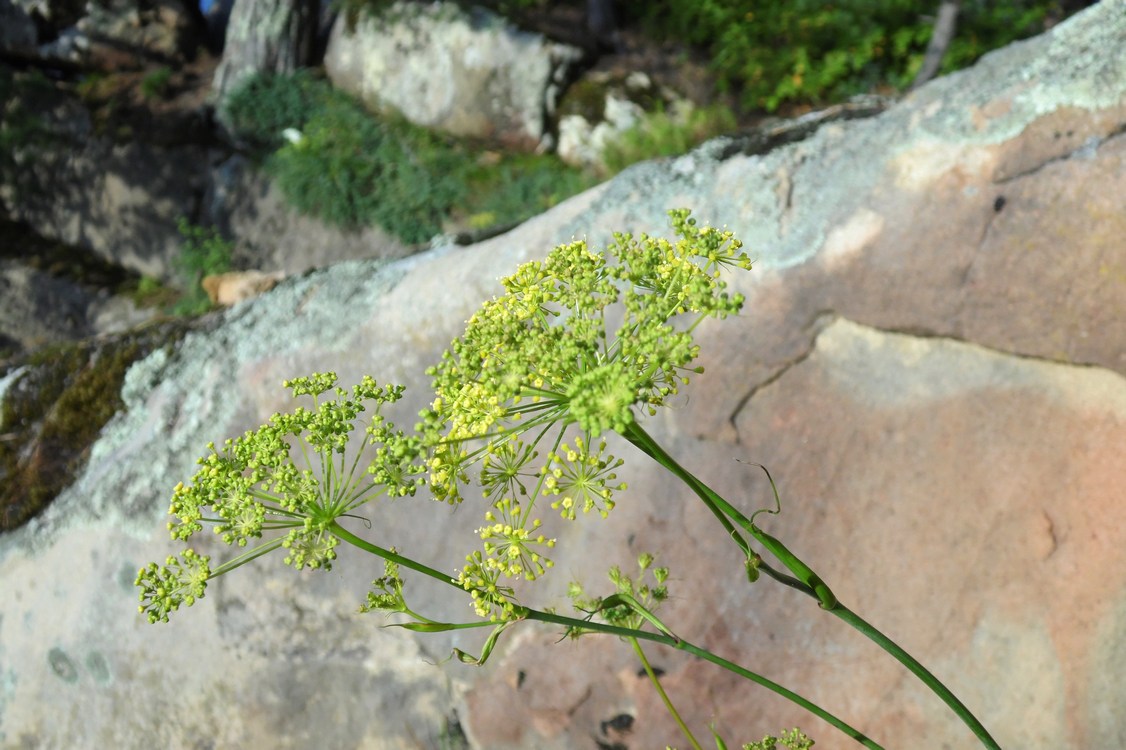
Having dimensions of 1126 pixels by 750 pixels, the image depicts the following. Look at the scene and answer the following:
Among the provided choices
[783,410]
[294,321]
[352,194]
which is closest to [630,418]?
[783,410]

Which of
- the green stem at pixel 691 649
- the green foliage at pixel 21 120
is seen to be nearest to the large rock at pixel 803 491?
the green stem at pixel 691 649

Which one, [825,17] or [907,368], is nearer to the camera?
[907,368]

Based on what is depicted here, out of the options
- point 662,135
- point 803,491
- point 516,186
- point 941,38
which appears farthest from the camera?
point 516,186

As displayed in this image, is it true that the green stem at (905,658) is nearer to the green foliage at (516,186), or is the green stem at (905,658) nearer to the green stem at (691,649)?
the green stem at (691,649)

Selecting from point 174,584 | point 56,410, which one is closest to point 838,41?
point 56,410

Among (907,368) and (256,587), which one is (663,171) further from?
(256,587)

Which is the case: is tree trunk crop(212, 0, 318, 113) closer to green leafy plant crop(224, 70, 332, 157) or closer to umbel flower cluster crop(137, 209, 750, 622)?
green leafy plant crop(224, 70, 332, 157)

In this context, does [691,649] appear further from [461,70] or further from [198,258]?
[198,258]
